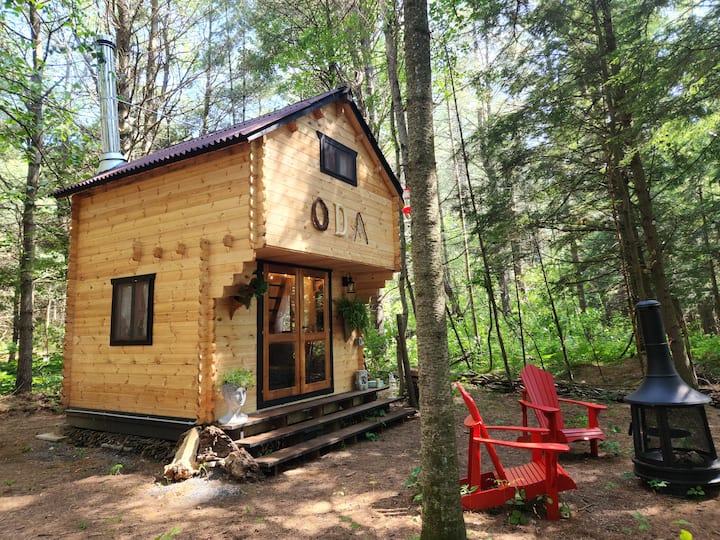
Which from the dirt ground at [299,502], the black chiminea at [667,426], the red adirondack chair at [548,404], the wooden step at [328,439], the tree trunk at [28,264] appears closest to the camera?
the dirt ground at [299,502]

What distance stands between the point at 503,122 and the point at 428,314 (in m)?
6.83

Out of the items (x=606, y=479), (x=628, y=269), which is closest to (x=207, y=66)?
(x=628, y=269)

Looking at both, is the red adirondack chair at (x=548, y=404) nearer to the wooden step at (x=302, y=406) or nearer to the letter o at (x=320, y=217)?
the wooden step at (x=302, y=406)

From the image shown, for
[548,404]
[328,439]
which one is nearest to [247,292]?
[328,439]

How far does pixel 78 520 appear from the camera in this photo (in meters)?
3.88

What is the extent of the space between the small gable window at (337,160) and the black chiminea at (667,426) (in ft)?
15.5

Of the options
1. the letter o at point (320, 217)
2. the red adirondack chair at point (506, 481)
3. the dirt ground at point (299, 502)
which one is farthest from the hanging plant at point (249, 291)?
the red adirondack chair at point (506, 481)

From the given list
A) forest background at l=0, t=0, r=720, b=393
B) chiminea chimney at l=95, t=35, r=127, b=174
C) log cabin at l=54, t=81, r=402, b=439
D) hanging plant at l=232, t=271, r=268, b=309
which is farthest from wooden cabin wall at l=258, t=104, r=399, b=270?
chiminea chimney at l=95, t=35, r=127, b=174

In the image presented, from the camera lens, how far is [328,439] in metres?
6.19

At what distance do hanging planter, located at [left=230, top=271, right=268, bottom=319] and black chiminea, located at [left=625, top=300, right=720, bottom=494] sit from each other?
4554 millimetres

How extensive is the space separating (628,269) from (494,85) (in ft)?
15.1

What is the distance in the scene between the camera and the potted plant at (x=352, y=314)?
8.27 meters

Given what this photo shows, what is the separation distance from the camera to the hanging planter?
608 centimetres

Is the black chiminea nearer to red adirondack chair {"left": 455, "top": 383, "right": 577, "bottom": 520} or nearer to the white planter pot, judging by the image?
red adirondack chair {"left": 455, "top": 383, "right": 577, "bottom": 520}
